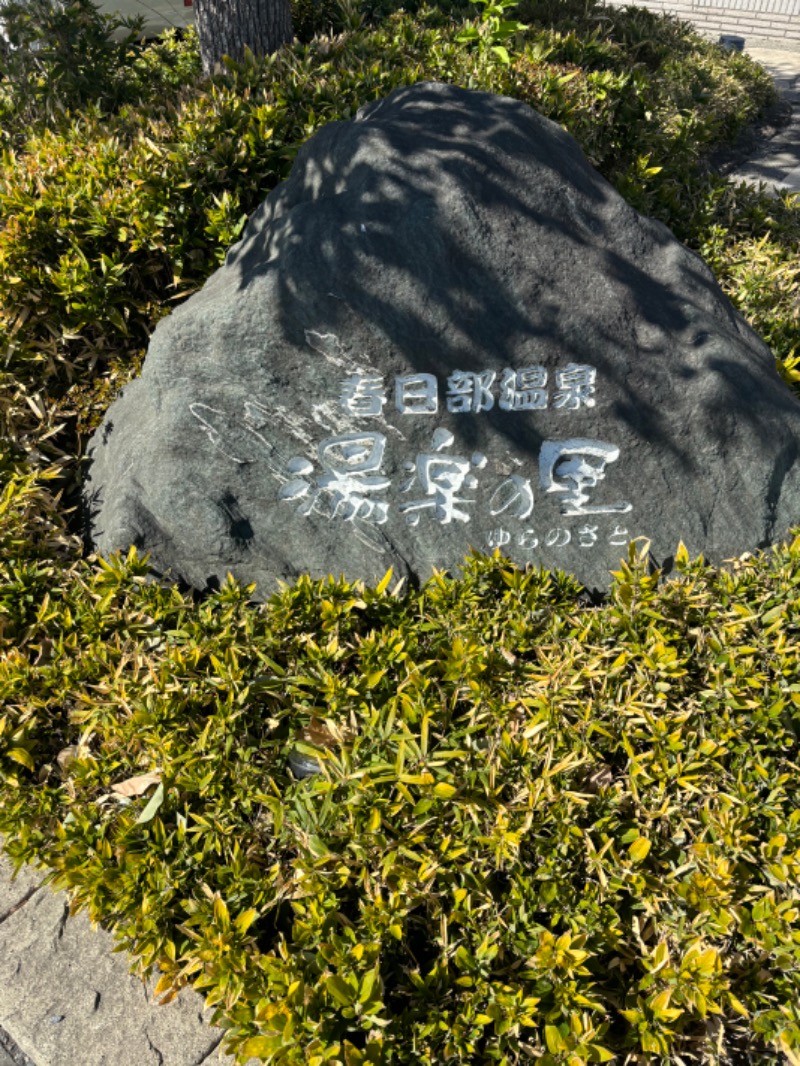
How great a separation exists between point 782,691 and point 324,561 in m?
1.74

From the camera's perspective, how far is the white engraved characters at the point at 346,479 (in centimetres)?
331

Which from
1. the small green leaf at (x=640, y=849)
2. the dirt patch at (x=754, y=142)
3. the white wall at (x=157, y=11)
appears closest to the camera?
the small green leaf at (x=640, y=849)

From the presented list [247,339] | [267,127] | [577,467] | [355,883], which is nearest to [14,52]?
[267,127]

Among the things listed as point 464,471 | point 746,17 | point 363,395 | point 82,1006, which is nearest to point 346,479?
point 363,395

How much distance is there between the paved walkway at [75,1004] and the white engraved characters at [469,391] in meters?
2.19

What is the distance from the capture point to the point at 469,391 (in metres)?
3.25

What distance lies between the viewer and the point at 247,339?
10.5 feet

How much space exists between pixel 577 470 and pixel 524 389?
39cm

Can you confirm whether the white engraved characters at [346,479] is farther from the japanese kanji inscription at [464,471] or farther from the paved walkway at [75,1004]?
the paved walkway at [75,1004]

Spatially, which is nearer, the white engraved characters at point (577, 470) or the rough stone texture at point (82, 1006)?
the rough stone texture at point (82, 1006)

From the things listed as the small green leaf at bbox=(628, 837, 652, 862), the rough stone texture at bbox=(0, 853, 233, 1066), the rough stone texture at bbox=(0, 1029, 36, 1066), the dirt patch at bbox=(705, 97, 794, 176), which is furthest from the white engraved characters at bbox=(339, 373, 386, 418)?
the dirt patch at bbox=(705, 97, 794, 176)

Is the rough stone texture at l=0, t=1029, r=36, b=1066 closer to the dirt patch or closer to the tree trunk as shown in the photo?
the tree trunk

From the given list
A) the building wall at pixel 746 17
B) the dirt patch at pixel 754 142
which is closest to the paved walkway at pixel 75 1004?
the dirt patch at pixel 754 142

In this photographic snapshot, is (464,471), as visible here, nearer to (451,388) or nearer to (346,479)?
(451,388)
